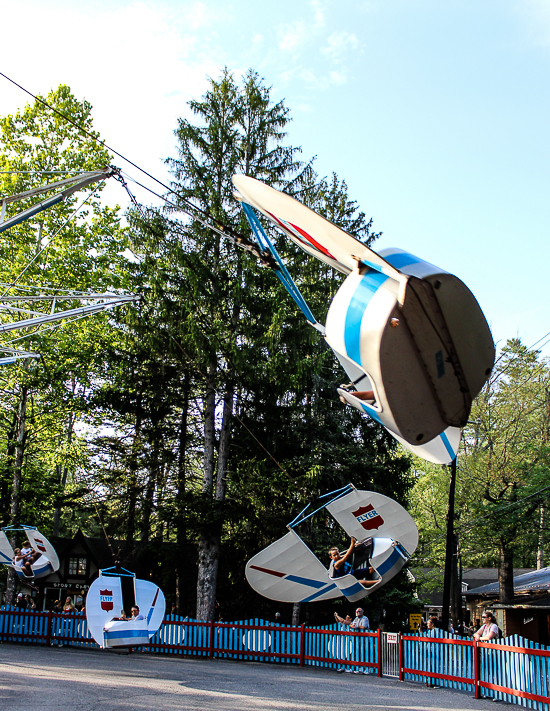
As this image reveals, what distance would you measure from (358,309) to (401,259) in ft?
1.20

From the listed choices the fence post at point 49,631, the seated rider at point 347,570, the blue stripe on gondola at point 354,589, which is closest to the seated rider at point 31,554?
the fence post at point 49,631

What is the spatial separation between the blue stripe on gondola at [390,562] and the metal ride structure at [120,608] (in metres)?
5.44

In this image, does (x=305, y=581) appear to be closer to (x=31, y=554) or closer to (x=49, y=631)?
(x=31, y=554)

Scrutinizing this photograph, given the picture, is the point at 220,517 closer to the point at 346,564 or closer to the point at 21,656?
the point at 21,656

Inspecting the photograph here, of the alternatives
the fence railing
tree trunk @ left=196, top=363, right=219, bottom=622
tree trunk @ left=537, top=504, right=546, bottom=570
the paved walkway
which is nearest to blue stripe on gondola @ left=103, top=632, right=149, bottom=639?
the paved walkway

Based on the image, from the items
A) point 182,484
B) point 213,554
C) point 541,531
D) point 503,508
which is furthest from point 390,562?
point 541,531

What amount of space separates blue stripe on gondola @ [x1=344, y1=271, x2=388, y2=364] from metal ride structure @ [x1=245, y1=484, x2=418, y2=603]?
611 centimetres

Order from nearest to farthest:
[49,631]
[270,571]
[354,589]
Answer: [354,589], [270,571], [49,631]

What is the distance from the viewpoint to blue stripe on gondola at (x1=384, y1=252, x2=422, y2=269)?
3.28 metres

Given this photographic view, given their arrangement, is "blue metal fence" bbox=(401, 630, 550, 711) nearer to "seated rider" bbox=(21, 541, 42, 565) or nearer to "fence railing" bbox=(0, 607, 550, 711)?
"fence railing" bbox=(0, 607, 550, 711)

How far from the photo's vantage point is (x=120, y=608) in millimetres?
11945

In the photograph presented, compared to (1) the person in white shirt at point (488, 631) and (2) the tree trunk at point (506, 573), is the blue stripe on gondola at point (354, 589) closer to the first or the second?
(1) the person in white shirt at point (488, 631)

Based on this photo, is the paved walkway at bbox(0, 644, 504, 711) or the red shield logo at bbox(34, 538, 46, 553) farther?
the red shield logo at bbox(34, 538, 46, 553)

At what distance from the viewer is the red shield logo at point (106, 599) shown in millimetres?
11773
